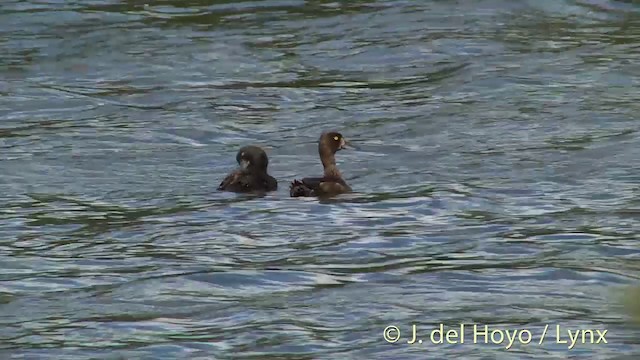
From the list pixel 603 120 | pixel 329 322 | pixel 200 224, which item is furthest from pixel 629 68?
pixel 329 322

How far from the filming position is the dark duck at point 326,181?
13578mm

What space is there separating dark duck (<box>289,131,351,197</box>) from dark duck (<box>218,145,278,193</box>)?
0.22 metres

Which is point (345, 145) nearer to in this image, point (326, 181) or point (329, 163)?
point (329, 163)

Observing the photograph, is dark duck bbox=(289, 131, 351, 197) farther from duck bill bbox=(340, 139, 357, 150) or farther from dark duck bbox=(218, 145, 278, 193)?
dark duck bbox=(218, 145, 278, 193)

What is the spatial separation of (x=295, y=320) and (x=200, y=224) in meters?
2.82

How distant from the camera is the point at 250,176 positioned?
1380 centimetres

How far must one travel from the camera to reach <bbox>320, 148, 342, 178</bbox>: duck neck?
1404 centimetres
